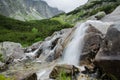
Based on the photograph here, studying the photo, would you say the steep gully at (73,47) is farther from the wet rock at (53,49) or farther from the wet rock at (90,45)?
the wet rock at (90,45)

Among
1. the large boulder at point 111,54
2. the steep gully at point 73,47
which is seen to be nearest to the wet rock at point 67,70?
the large boulder at point 111,54

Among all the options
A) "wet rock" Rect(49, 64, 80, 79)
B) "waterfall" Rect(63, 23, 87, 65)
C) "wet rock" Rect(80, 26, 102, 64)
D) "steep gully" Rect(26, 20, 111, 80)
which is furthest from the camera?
"waterfall" Rect(63, 23, 87, 65)

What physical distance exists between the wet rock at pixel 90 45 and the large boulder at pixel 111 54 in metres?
9.79

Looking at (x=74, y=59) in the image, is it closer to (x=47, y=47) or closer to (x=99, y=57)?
(x=99, y=57)

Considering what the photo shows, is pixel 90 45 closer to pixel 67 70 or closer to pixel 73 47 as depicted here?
pixel 73 47

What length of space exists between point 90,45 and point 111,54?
537 inches

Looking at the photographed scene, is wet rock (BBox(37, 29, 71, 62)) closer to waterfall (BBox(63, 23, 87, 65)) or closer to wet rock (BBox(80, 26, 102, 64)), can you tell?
waterfall (BBox(63, 23, 87, 65))

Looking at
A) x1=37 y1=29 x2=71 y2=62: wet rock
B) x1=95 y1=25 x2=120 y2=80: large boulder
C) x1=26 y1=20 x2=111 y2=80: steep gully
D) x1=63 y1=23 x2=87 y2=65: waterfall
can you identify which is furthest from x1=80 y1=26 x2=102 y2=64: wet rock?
x1=95 y1=25 x2=120 y2=80: large boulder

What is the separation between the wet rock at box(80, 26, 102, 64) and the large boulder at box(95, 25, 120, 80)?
32.1ft

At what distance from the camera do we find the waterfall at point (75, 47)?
3791 centimetres

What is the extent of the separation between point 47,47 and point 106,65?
120ft

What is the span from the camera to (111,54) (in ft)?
72.7

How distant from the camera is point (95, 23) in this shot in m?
39.7

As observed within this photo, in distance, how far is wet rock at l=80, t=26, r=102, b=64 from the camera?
3416 cm
